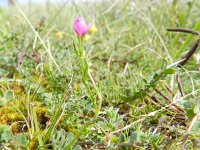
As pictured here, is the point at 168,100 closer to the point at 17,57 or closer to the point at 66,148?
the point at 66,148

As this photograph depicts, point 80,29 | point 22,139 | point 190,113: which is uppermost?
point 80,29

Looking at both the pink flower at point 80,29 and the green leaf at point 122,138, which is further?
the pink flower at point 80,29

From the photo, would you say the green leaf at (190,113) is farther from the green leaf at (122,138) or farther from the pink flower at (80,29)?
the pink flower at (80,29)

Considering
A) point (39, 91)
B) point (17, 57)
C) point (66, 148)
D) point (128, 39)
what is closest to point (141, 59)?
point (128, 39)

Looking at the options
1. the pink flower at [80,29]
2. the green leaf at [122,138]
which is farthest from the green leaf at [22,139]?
the pink flower at [80,29]

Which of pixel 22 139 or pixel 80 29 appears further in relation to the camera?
pixel 80 29

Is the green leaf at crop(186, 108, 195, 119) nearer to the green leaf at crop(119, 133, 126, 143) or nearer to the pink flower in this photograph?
the green leaf at crop(119, 133, 126, 143)

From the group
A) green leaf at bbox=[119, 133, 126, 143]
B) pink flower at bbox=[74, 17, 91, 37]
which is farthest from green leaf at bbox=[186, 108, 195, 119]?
A: pink flower at bbox=[74, 17, 91, 37]

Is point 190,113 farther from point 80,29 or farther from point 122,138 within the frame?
point 80,29

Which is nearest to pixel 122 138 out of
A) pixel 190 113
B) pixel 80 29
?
pixel 190 113

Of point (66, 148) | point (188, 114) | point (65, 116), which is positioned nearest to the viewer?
point (66, 148)

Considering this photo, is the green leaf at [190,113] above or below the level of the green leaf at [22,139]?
below
